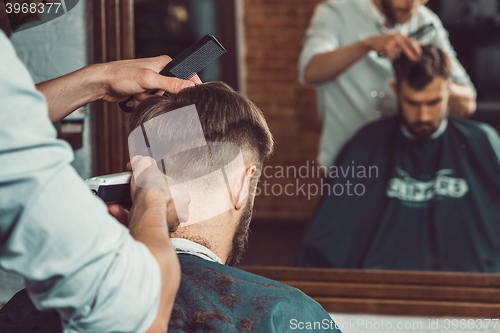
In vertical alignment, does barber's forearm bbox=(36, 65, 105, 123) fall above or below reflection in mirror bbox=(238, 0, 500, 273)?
above

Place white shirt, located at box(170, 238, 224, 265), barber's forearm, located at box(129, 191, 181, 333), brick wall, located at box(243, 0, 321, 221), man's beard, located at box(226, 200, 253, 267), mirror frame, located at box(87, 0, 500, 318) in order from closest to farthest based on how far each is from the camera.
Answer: barber's forearm, located at box(129, 191, 181, 333) < white shirt, located at box(170, 238, 224, 265) < man's beard, located at box(226, 200, 253, 267) < mirror frame, located at box(87, 0, 500, 318) < brick wall, located at box(243, 0, 321, 221)

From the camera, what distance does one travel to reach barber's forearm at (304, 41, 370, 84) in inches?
91.5

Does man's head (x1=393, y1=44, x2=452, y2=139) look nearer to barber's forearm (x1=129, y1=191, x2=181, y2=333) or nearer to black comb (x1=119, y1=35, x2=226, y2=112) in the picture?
black comb (x1=119, y1=35, x2=226, y2=112)

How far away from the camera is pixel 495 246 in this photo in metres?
2.19

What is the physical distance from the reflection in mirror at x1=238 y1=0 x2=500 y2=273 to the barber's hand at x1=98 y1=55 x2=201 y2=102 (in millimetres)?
1391

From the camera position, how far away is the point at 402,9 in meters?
2.25

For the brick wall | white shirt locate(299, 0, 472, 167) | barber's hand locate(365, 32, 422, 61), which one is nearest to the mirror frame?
white shirt locate(299, 0, 472, 167)

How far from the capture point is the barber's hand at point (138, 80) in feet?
3.79

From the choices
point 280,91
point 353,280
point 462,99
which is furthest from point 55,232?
point 280,91

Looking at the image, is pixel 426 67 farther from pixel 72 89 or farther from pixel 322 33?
pixel 72 89

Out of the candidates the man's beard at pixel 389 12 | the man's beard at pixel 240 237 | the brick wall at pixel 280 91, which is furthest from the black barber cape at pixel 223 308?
the brick wall at pixel 280 91

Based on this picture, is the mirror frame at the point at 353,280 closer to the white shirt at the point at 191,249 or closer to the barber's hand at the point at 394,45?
the barber's hand at the point at 394,45

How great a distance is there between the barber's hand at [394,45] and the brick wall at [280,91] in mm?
1306

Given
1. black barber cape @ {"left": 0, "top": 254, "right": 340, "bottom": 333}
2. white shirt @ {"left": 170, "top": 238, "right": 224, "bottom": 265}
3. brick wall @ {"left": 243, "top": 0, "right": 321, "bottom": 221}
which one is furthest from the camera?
brick wall @ {"left": 243, "top": 0, "right": 321, "bottom": 221}
